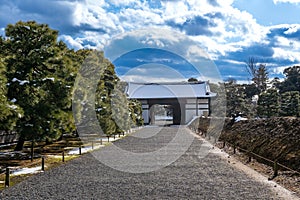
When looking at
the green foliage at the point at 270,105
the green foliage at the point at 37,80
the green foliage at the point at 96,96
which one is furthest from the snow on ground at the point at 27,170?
the green foliage at the point at 270,105

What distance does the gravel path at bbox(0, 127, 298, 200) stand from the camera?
9.00 meters

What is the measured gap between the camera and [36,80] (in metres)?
15.7

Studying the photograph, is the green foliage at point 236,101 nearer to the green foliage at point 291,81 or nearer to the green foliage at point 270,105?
the green foliage at point 270,105

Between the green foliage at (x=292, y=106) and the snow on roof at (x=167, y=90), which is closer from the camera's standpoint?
the green foliage at (x=292, y=106)

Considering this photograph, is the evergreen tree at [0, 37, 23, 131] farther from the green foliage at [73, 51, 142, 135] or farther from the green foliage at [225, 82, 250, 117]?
the green foliage at [225, 82, 250, 117]

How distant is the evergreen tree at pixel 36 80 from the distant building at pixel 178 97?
120 feet

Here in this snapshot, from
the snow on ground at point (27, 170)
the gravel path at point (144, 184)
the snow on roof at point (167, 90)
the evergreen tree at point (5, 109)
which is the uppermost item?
the snow on roof at point (167, 90)

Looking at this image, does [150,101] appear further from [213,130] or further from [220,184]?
[220,184]

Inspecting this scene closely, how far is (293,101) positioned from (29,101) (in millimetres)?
25419

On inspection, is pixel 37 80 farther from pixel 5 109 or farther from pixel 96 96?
pixel 96 96

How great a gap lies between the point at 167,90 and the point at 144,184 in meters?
48.9

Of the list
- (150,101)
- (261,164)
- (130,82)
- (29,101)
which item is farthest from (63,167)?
(130,82)

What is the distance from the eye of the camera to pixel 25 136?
15555mm

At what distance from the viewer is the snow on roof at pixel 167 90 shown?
5503 cm
